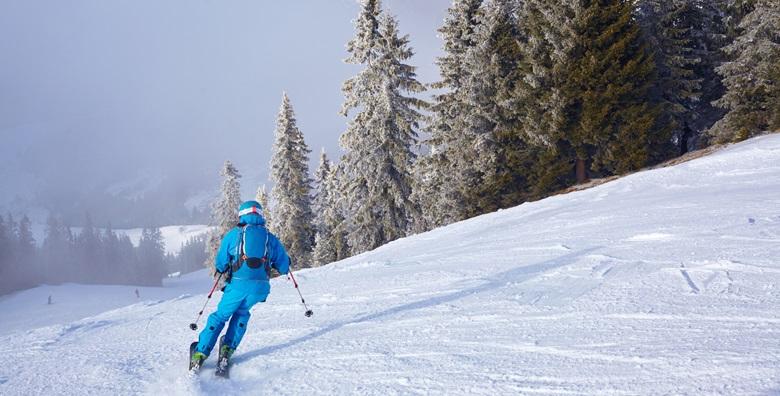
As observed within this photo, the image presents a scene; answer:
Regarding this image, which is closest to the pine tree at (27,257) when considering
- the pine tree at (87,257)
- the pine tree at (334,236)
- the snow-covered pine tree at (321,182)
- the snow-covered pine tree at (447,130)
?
the pine tree at (87,257)

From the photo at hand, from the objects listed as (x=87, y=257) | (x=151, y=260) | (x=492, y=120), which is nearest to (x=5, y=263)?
(x=87, y=257)

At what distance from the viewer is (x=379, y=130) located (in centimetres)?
2462

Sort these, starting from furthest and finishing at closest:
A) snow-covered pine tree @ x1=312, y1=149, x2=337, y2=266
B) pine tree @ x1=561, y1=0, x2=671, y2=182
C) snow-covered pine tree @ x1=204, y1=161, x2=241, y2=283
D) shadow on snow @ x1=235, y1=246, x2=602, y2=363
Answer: snow-covered pine tree @ x1=204, y1=161, x2=241, y2=283 → snow-covered pine tree @ x1=312, y1=149, x2=337, y2=266 → pine tree @ x1=561, y1=0, x2=671, y2=182 → shadow on snow @ x1=235, y1=246, x2=602, y2=363

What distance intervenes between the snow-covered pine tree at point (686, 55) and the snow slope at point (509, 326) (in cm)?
1318

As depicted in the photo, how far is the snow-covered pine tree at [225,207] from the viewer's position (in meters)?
37.8

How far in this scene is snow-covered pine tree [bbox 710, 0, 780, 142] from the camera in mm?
19312

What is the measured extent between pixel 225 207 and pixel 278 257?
3414 centimetres

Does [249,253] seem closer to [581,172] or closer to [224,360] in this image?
[224,360]

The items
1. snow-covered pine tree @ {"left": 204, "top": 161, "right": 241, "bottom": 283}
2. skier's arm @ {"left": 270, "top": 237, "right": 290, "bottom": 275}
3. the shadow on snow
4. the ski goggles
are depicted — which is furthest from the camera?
snow-covered pine tree @ {"left": 204, "top": 161, "right": 241, "bottom": 283}

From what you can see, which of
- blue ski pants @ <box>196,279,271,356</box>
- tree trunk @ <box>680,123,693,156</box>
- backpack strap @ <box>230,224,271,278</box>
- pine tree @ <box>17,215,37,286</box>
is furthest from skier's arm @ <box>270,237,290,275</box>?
pine tree @ <box>17,215,37,286</box>

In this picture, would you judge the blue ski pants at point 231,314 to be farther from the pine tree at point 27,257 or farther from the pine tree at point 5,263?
the pine tree at point 27,257

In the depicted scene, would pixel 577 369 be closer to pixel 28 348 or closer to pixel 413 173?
pixel 28 348

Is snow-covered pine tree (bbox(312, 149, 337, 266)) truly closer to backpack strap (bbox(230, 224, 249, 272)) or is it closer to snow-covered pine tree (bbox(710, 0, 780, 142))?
snow-covered pine tree (bbox(710, 0, 780, 142))

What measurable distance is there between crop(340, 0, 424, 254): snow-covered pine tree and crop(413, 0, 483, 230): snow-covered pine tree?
0.93 metres
